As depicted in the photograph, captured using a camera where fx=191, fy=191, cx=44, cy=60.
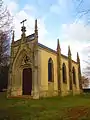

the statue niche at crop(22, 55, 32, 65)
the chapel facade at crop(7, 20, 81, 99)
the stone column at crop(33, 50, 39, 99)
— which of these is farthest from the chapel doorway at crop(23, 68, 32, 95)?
the stone column at crop(33, 50, 39, 99)

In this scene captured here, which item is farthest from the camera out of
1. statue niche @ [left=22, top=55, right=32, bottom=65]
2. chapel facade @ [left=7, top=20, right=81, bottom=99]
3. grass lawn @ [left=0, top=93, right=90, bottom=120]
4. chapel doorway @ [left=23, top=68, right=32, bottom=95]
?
statue niche @ [left=22, top=55, right=32, bottom=65]

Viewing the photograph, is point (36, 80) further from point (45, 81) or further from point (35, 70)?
point (45, 81)

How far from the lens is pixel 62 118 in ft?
38.9

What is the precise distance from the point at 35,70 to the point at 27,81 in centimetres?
321

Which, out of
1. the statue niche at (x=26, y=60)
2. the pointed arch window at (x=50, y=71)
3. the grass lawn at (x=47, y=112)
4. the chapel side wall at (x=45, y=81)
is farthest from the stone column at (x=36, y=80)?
the grass lawn at (x=47, y=112)

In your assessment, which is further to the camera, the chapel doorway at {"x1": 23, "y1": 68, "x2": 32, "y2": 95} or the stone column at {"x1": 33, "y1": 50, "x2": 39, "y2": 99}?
the chapel doorway at {"x1": 23, "y1": 68, "x2": 32, "y2": 95}

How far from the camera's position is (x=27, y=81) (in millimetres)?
28875

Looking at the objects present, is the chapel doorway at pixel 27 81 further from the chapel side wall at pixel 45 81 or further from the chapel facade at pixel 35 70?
the chapel side wall at pixel 45 81

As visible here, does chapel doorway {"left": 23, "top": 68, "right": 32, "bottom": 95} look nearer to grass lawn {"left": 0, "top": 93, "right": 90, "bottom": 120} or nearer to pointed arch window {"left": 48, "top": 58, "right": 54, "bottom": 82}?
pointed arch window {"left": 48, "top": 58, "right": 54, "bottom": 82}

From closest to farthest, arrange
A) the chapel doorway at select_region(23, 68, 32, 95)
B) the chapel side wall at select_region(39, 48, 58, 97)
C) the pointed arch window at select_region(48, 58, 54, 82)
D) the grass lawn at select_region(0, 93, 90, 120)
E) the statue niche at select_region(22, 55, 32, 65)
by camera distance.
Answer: the grass lawn at select_region(0, 93, 90, 120)
the chapel side wall at select_region(39, 48, 58, 97)
the chapel doorway at select_region(23, 68, 32, 95)
the statue niche at select_region(22, 55, 32, 65)
the pointed arch window at select_region(48, 58, 54, 82)

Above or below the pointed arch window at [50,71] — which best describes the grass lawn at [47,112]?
below

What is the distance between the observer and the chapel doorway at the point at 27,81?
1121 inches

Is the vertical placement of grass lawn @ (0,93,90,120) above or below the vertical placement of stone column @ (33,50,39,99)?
below

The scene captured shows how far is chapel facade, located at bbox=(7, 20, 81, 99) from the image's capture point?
26.7 metres
